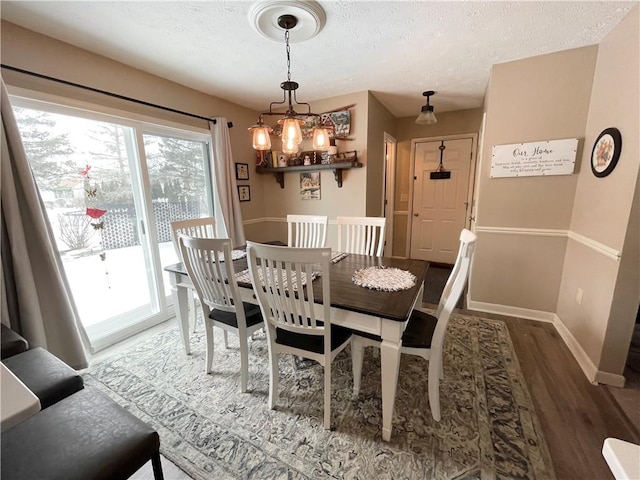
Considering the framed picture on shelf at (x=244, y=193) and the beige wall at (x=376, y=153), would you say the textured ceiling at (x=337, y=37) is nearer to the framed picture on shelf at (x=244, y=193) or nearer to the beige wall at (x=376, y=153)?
the beige wall at (x=376, y=153)

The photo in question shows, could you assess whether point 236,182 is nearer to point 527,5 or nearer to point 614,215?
point 527,5

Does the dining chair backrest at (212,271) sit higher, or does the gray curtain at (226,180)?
the gray curtain at (226,180)

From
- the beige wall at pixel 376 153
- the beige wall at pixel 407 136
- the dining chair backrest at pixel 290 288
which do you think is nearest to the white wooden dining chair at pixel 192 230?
the dining chair backrest at pixel 290 288

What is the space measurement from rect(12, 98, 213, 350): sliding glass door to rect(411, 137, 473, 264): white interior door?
3369 mm

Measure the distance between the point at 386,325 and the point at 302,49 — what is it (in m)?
2.16

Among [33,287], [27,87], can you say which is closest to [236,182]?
[27,87]

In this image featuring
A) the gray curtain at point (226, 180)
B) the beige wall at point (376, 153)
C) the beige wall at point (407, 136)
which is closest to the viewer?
the gray curtain at point (226, 180)

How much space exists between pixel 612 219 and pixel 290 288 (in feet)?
7.07

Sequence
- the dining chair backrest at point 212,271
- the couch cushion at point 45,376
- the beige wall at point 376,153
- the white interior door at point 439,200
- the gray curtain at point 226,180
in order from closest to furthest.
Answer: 1. the couch cushion at point 45,376
2. the dining chair backrest at point 212,271
3. the gray curtain at point 226,180
4. the beige wall at point 376,153
5. the white interior door at point 439,200

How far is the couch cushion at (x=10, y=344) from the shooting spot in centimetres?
134

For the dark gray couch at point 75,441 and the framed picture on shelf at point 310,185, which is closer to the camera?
the dark gray couch at point 75,441

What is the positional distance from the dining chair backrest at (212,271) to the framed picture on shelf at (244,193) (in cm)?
201

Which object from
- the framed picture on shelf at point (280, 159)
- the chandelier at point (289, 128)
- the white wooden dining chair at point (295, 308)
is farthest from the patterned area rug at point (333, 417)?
the framed picture on shelf at point (280, 159)

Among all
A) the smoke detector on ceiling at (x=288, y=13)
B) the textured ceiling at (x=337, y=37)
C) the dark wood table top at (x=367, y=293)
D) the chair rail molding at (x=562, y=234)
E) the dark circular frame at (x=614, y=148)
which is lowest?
the dark wood table top at (x=367, y=293)
